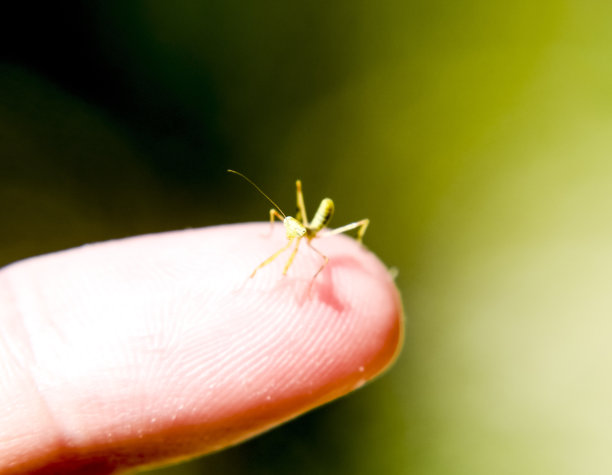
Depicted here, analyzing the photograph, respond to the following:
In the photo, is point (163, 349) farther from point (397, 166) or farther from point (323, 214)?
point (397, 166)

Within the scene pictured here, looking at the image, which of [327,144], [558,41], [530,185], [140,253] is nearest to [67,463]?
[140,253]

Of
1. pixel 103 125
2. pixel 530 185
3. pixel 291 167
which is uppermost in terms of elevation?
pixel 103 125

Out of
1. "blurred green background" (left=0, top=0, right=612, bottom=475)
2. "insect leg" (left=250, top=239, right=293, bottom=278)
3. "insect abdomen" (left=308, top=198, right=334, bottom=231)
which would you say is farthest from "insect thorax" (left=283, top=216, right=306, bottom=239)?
"blurred green background" (left=0, top=0, right=612, bottom=475)

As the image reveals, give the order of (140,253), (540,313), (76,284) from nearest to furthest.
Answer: (76,284) < (140,253) < (540,313)

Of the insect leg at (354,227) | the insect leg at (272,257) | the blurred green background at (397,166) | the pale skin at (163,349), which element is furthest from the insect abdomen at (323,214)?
the blurred green background at (397,166)

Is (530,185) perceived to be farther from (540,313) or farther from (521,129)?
(540,313)

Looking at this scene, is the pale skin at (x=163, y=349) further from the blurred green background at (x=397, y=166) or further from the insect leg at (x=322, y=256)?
the blurred green background at (x=397, y=166)
